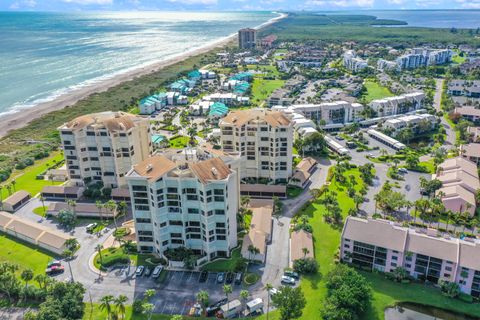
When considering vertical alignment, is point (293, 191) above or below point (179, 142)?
below

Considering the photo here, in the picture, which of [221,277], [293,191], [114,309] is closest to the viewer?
[114,309]

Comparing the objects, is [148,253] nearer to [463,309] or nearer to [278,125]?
[278,125]

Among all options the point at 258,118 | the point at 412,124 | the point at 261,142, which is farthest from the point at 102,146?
the point at 412,124

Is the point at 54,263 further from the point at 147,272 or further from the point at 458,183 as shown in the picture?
the point at 458,183

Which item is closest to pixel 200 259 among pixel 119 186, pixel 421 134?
pixel 119 186

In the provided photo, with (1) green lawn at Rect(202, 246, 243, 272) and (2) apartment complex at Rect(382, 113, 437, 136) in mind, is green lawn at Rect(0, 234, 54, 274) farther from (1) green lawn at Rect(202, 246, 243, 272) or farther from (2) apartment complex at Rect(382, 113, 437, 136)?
(2) apartment complex at Rect(382, 113, 437, 136)
